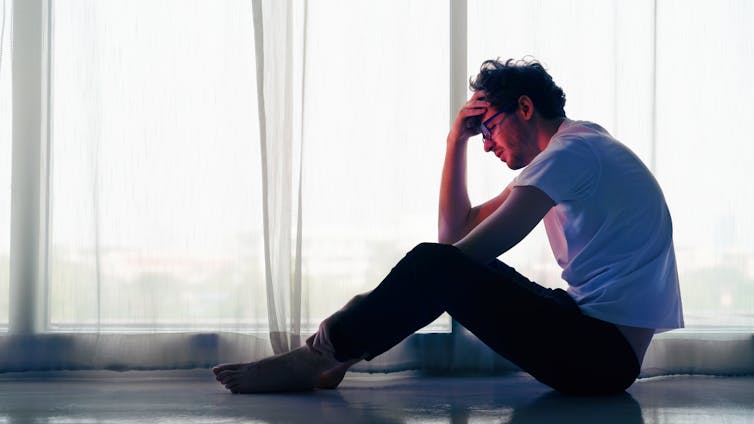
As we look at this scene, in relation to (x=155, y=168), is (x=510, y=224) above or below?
below

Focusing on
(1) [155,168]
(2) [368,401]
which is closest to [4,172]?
(1) [155,168]

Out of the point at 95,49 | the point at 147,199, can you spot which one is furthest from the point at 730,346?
the point at 95,49

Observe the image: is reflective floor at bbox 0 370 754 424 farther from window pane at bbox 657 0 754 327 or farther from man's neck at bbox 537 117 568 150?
man's neck at bbox 537 117 568 150

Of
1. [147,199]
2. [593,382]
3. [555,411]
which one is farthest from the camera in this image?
[147,199]

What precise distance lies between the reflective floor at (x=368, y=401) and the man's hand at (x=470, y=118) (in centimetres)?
64

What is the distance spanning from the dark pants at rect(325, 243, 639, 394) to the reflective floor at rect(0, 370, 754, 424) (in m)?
0.11

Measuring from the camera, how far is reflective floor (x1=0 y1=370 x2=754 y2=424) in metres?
1.47

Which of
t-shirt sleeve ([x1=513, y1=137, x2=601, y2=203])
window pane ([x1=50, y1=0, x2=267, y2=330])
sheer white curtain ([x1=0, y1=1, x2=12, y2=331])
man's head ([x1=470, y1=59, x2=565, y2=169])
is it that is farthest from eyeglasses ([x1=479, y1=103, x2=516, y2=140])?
sheer white curtain ([x1=0, y1=1, x2=12, y2=331])

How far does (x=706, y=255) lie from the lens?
2291 millimetres

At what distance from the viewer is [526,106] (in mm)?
1785

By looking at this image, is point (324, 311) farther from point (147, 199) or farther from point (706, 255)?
point (706, 255)

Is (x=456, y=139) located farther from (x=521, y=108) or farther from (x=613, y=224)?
(x=613, y=224)

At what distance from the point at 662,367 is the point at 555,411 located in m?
0.86

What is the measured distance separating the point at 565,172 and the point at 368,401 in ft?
2.15
